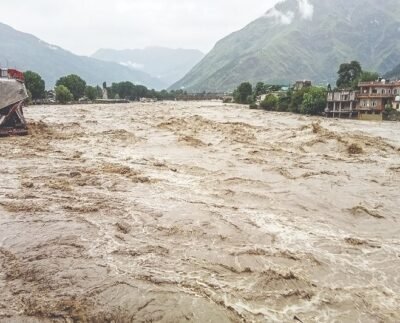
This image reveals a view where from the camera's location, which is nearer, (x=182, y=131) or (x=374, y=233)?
(x=374, y=233)

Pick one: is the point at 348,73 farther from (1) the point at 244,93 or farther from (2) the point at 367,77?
(1) the point at 244,93

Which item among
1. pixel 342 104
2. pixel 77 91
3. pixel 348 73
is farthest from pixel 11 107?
pixel 77 91

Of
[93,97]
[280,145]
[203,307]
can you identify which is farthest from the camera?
[93,97]

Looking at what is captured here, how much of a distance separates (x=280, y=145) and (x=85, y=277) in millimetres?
19375

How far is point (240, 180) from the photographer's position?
15.2 m

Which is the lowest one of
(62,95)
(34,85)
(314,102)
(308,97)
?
(62,95)

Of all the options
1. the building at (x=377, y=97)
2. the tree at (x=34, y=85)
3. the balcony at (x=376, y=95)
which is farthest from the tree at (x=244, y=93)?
the tree at (x=34, y=85)

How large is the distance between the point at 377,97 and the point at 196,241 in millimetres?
62176

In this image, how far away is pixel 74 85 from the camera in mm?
112000

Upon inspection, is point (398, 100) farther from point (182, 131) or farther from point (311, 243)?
point (311, 243)

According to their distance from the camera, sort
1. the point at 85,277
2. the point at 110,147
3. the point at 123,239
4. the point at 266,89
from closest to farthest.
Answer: the point at 85,277 → the point at 123,239 → the point at 110,147 → the point at 266,89

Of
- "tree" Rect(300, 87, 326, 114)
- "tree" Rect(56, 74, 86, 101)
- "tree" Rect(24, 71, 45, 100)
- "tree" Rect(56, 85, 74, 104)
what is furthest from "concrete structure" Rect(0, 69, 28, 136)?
"tree" Rect(56, 74, 86, 101)

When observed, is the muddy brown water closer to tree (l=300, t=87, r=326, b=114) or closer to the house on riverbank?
tree (l=300, t=87, r=326, b=114)

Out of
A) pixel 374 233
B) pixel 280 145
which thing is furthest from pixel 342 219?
pixel 280 145
